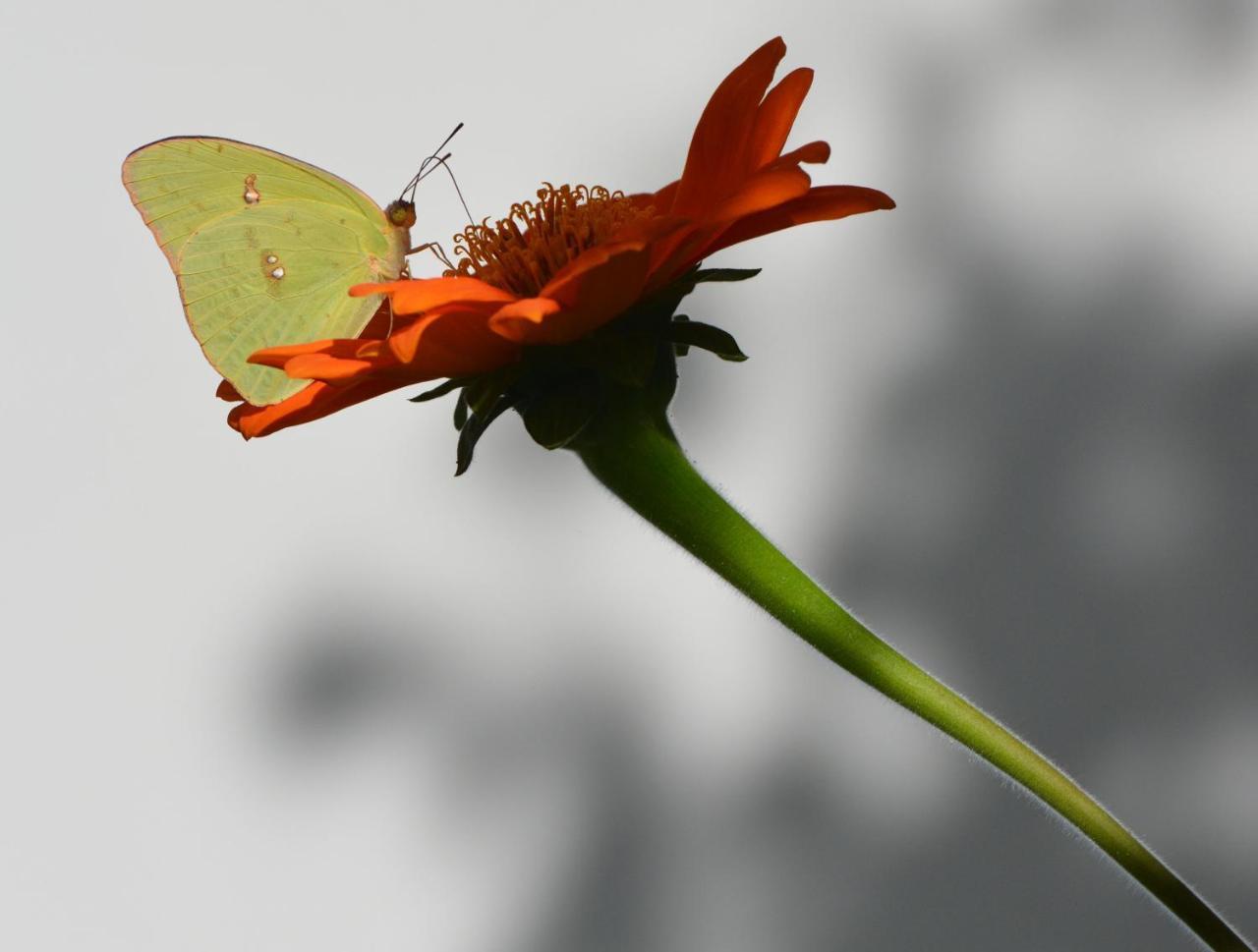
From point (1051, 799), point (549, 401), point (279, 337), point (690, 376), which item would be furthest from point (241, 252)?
point (690, 376)

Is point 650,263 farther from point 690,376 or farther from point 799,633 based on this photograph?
point 690,376

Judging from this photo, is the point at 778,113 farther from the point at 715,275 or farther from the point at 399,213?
the point at 399,213

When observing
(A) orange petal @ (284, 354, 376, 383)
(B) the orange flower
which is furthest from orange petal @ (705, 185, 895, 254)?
(A) orange petal @ (284, 354, 376, 383)

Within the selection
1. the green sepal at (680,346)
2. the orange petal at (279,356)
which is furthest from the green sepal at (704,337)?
the orange petal at (279,356)

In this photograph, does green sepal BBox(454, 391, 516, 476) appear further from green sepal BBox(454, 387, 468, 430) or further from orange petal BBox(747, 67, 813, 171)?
orange petal BBox(747, 67, 813, 171)

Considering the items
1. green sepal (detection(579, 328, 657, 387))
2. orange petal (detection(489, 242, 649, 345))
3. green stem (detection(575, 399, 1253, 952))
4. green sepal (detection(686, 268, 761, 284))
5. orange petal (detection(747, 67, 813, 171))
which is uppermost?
orange petal (detection(747, 67, 813, 171))

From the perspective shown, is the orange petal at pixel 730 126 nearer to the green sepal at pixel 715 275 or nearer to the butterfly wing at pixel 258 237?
the green sepal at pixel 715 275
